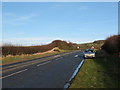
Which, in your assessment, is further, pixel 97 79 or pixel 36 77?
pixel 36 77

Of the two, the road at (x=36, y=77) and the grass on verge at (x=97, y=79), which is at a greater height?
the grass on verge at (x=97, y=79)

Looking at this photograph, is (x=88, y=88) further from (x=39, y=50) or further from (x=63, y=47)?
(x=63, y=47)

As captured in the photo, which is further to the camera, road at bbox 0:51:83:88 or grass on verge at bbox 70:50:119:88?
road at bbox 0:51:83:88

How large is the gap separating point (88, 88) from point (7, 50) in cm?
2764

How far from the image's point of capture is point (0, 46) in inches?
1292

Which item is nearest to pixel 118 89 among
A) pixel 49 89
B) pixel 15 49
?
pixel 49 89

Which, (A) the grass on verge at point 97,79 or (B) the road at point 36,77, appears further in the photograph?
(B) the road at point 36,77

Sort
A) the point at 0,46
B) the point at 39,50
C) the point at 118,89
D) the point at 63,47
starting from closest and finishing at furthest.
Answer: the point at 118,89 < the point at 0,46 < the point at 39,50 < the point at 63,47

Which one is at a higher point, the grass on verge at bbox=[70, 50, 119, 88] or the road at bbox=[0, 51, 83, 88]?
the grass on verge at bbox=[70, 50, 119, 88]

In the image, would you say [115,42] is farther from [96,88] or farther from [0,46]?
[0,46]

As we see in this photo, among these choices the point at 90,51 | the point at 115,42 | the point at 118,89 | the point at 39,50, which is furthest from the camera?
the point at 39,50

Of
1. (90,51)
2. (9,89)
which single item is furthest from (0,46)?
(9,89)

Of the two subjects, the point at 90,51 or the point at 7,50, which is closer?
the point at 90,51

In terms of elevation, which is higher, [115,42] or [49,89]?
[115,42]
